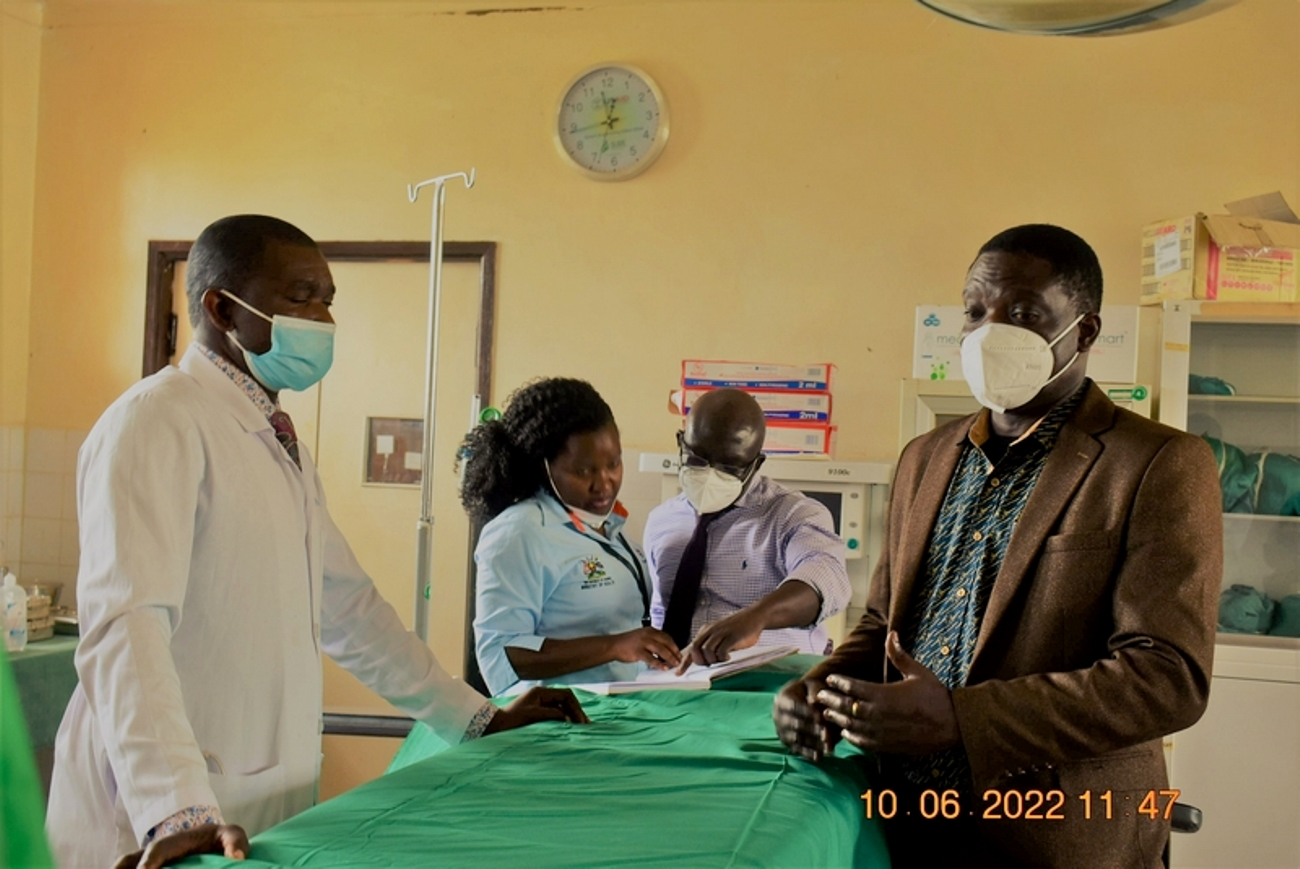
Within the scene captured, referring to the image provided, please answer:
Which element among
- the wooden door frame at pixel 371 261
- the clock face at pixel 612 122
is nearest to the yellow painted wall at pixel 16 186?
the wooden door frame at pixel 371 261

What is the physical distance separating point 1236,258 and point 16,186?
463cm

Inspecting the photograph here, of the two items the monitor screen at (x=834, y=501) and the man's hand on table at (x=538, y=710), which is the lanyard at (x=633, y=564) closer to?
the man's hand on table at (x=538, y=710)

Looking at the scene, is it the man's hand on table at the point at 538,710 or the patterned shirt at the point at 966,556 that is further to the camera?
the man's hand on table at the point at 538,710

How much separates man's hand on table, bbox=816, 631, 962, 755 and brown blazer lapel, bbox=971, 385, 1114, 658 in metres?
0.09

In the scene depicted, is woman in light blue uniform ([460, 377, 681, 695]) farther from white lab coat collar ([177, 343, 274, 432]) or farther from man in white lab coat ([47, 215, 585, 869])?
white lab coat collar ([177, 343, 274, 432])

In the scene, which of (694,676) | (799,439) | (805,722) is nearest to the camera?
(805,722)

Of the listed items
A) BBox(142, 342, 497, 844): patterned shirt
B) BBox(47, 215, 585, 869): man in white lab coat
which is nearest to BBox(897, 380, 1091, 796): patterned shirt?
BBox(47, 215, 585, 869): man in white lab coat

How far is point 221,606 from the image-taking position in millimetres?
1519

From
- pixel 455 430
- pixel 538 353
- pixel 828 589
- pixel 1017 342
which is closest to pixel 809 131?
pixel 538 353

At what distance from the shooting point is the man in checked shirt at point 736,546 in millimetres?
2473

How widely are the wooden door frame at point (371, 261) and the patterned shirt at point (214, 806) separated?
7.69ft

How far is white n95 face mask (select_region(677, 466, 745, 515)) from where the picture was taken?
2.63 metres

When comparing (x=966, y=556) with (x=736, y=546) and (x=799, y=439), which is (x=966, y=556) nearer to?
(x=736, y=546)
